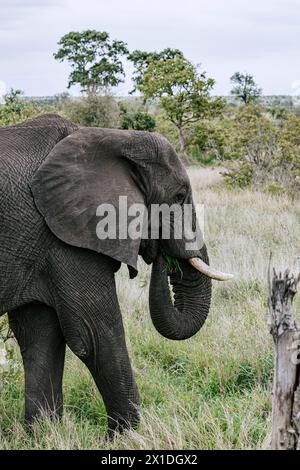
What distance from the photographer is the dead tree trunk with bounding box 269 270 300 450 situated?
379 centimetres

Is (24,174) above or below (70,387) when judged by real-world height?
above

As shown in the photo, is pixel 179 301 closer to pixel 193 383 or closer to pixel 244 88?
pixel 193 383

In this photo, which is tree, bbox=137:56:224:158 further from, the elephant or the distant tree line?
the elephant

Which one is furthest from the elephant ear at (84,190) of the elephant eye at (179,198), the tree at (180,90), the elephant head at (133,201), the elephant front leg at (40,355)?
the tree at (180,90)

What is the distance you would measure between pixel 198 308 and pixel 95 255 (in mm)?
934

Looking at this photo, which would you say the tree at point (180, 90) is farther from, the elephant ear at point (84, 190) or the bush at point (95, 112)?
the elephant ear at point (84, 190)

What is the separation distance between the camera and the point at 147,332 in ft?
23.0

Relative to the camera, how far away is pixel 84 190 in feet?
15.8

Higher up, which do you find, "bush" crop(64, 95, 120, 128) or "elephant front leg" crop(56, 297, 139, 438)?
"bush" crop(64, 95, 120, 128)

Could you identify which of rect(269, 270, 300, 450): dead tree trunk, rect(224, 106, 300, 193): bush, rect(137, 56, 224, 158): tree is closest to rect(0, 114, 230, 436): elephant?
rect(269, 270, 300, 450): dead tree trunk

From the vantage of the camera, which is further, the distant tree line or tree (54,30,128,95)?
tree (54,30,128,95)
